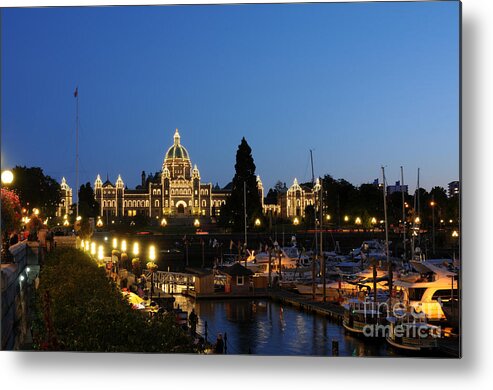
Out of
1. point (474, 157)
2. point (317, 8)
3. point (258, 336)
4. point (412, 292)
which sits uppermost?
point (317, 8)

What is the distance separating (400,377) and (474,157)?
2686 millimetres

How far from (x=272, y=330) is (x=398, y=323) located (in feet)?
22.8

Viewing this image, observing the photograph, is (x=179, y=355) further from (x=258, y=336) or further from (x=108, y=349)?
(x=258, y=336)

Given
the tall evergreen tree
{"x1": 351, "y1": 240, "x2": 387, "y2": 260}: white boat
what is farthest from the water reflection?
the tall evergreen tree

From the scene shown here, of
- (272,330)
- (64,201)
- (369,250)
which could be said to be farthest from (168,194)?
(272,330)

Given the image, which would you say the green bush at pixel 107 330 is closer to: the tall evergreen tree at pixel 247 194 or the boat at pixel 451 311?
the boat at pixel 451 311

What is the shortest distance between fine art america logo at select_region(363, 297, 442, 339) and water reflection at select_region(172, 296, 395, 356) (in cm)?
30

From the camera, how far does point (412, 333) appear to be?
12938 mm

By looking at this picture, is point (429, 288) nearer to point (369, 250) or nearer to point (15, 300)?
point (15, 300)

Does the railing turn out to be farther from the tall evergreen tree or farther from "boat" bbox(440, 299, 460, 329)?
the tall evergreen tree

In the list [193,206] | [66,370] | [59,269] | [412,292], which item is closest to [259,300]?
[412,292]

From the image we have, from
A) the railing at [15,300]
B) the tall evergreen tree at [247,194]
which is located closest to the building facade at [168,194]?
the tall evergreen tree at [247,194]

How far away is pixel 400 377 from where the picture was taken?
30.0 feet

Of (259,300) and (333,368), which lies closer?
(333,368)
